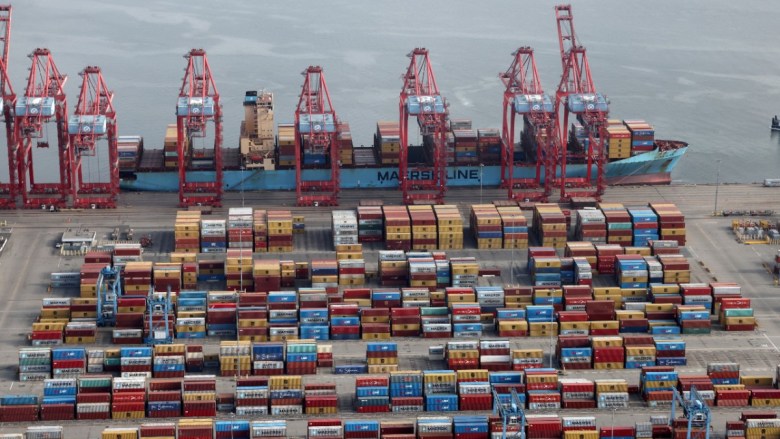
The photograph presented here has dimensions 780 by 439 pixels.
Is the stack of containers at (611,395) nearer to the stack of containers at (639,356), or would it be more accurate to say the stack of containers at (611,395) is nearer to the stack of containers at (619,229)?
the stack of containers at (639,356)

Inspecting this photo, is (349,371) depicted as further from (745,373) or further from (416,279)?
(745,373)

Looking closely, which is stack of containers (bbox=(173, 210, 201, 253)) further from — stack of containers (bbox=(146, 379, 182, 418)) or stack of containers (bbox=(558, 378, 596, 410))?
stack of containers (bbox=(558, 378, 596, 410))

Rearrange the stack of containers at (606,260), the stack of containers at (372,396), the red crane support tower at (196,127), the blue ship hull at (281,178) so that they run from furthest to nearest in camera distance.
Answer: the blue ship hull at (281,178)
the red crane support tower at (196,127)
the stack of containers at (606,260)
the stack of containers at (372,396)

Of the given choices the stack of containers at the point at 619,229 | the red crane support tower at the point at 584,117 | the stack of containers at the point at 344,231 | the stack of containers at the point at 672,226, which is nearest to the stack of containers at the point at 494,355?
the stack of containers at the point at 344,231

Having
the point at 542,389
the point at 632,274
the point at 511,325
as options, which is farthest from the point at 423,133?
the point at 542,389

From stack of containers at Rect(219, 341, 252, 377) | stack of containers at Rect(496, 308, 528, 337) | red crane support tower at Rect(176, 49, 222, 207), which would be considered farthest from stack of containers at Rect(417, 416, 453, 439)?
red crane support tower at Rect(176, 49, 222, 207)

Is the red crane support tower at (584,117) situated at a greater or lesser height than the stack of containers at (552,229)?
greater

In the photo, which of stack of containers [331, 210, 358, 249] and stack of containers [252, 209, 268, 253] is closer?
stack of containers [252, 209, 268, 253]
